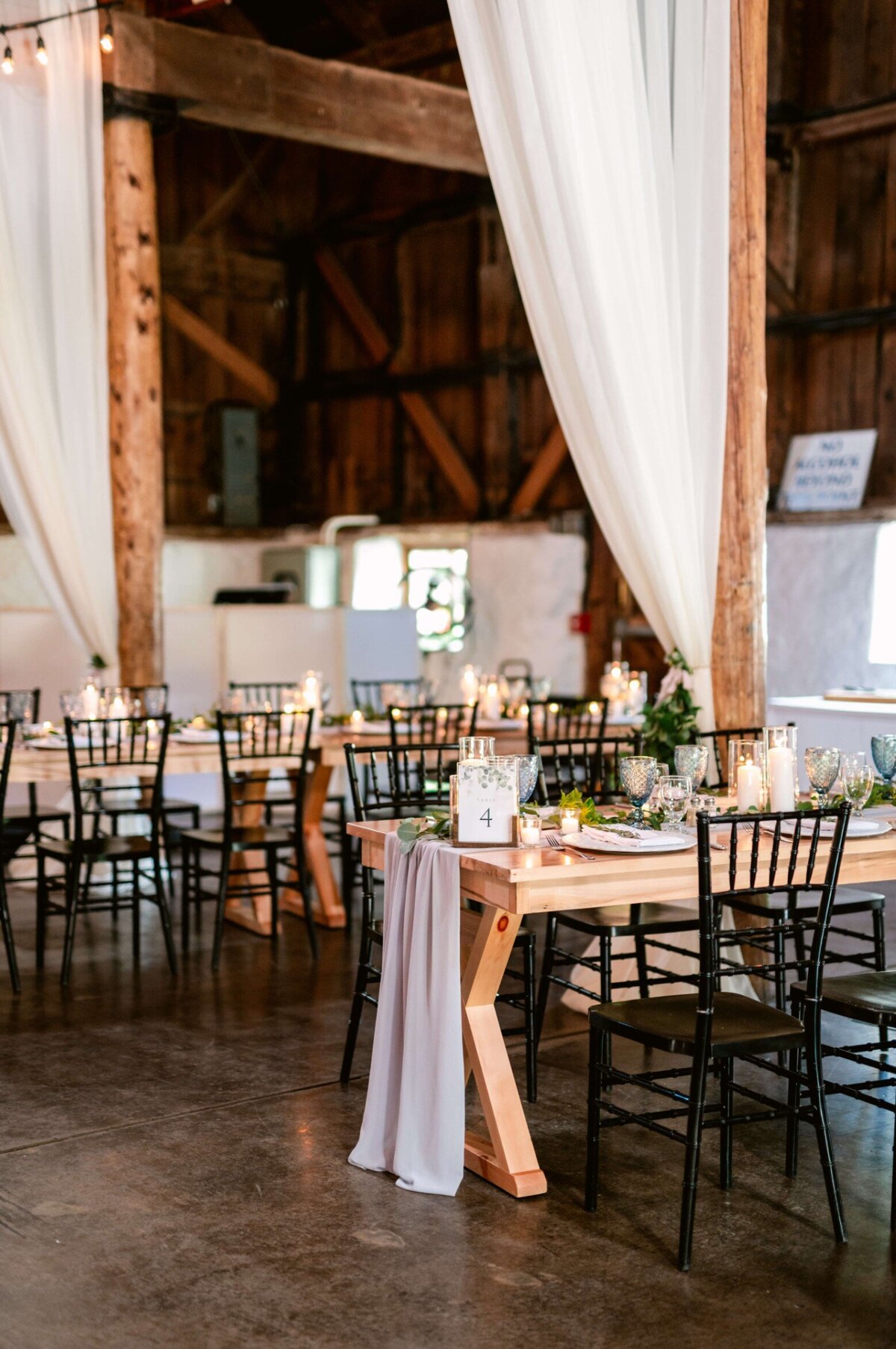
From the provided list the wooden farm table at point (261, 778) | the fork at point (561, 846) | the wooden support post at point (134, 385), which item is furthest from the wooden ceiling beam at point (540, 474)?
the fork at point (561, 846)

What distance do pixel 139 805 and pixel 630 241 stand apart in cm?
365

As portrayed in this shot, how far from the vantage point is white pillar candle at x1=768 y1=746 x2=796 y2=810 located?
13.2 ft

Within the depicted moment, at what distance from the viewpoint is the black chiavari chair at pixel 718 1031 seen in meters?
3.23

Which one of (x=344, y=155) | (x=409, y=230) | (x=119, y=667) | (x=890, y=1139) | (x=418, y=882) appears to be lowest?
(x=890, y=1139)

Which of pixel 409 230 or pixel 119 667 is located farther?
pixel 409 230

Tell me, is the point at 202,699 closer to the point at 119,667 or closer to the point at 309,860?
the point at 119,667

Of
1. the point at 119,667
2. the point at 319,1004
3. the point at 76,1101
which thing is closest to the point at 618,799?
the point at 319,1004

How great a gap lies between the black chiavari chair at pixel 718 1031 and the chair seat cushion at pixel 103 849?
2673 mm

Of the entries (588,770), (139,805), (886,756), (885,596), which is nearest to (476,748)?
(886,756)

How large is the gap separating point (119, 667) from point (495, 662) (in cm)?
465

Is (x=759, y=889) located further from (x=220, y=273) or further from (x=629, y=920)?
(x=220, y=273)

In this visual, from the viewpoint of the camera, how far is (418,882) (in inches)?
143

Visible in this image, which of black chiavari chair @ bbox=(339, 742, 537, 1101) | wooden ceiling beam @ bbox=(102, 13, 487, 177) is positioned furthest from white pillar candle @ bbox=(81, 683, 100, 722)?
wooden ceiling beam @ bbox=(102, 13, 487, 177)

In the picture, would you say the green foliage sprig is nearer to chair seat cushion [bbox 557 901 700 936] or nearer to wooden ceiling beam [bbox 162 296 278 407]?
chair seat cushion [bbox 557 901 700 936]
